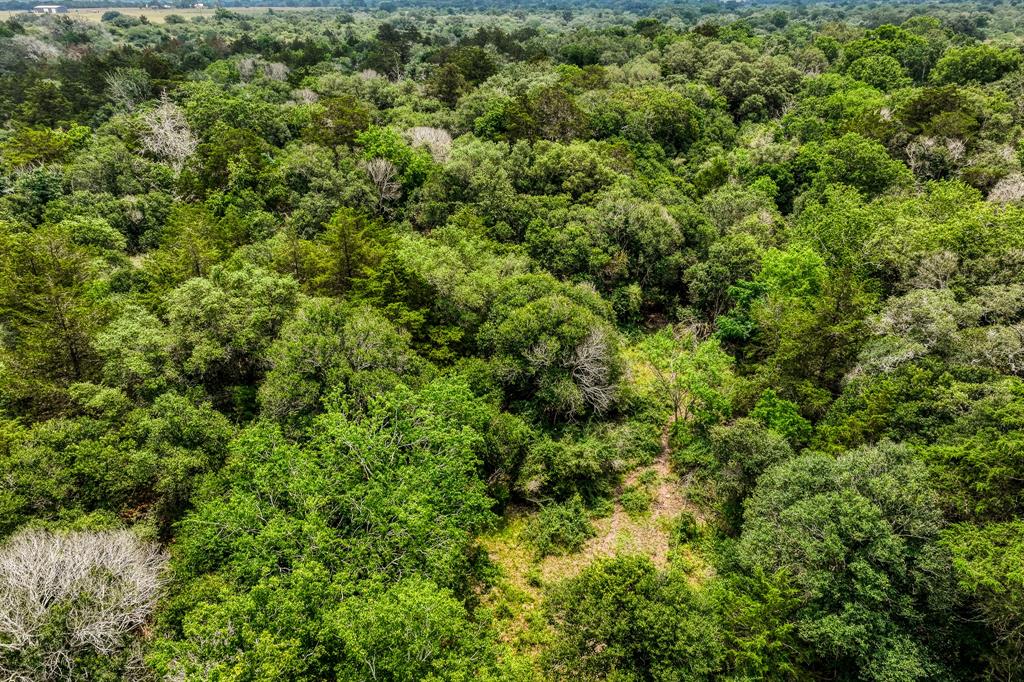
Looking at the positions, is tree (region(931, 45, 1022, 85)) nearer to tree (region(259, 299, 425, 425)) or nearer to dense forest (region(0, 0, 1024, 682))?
dense forest (region(0, 0, 1024, 682))

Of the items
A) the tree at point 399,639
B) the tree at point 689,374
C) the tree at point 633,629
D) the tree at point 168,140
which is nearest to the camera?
the tree at point 399,639

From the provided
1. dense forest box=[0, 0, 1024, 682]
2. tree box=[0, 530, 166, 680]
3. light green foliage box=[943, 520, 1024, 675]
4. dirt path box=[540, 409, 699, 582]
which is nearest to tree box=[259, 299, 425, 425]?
dense forest box=[0, 0, 1024, 682]

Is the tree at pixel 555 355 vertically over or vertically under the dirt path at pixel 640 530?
over

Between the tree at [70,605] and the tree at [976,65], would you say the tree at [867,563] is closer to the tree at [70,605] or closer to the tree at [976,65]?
the tree at [70,605]

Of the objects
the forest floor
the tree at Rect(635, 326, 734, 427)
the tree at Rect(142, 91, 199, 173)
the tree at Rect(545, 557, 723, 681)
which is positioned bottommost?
the forest floor

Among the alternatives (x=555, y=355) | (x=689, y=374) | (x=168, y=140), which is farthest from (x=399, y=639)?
(x=168, y=140)

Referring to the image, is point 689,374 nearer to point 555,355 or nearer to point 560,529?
point 555,355

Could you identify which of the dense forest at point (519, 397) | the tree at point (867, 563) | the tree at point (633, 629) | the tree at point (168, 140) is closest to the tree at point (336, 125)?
the dense forest at point (519, 397)

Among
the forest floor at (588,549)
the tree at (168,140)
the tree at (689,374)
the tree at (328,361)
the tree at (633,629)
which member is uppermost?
the tree at (168,140)
